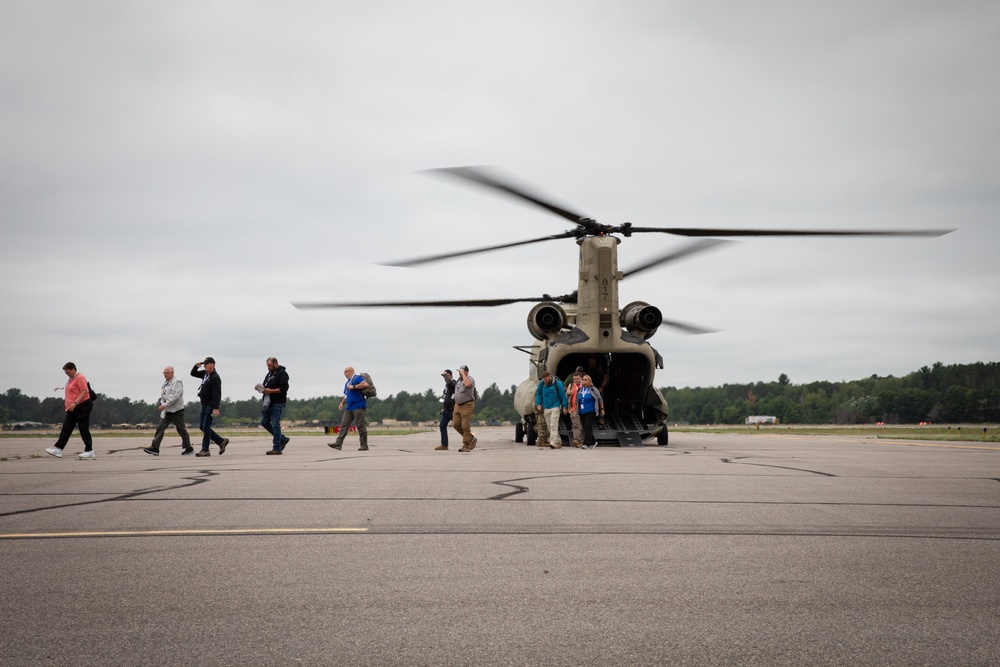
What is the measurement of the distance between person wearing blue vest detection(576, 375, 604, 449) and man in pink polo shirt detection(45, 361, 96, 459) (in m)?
10.2

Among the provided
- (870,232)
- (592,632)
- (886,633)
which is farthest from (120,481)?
(870,232)

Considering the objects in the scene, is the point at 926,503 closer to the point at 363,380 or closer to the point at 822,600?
the point at 822,600

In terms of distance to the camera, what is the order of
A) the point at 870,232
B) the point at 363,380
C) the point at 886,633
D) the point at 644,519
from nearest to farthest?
the point at 886,633 → the point at 644,519 → the point at 870,232 → the point at 363,380

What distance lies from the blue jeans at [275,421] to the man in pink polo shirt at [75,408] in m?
3.23

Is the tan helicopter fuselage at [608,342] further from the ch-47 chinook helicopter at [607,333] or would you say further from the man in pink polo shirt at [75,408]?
the man in pink polo shirt at [75,408]

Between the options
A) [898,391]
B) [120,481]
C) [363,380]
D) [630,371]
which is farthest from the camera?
[898,391]

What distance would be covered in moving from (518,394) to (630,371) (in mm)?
4024

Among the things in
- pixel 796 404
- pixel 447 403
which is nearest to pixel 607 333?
pixel 447 403

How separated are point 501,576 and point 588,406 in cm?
1519

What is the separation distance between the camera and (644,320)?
21672mm

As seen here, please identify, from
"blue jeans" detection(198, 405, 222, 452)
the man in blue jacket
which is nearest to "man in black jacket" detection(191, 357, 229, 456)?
"blue jeans" detection(198, 405, 222, 452)

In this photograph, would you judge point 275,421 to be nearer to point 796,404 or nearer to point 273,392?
point 273,392

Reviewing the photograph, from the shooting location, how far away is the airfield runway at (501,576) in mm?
3301

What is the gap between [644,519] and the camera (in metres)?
6.64
